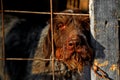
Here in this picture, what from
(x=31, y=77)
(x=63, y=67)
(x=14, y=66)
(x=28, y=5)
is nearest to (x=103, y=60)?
(x=63, y=67)

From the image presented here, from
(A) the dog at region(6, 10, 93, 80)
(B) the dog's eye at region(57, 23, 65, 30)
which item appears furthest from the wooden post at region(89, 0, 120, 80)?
(B) the dog's eye at region(57, 23, 65, 30)

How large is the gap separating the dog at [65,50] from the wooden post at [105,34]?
7 centimetres

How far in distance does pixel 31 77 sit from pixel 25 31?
24.5 inches

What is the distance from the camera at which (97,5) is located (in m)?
2.12

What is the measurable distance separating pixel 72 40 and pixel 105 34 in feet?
0.70

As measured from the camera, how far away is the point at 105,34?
7.02 ft

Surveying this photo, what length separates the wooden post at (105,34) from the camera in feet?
6.97

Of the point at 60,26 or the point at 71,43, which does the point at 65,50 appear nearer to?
the point at 71,43

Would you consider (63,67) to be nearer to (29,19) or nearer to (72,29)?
(72,29)

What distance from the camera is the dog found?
2.20m

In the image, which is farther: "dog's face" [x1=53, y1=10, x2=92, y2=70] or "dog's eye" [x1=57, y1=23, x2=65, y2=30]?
"dog's eye" [x1=57, y1=23, x2=65, y2=30]

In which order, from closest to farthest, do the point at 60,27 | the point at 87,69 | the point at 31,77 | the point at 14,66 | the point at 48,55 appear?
1. the point at 87,69
2. the point at 60,27
3. the point at 48,55
4. the point at 31,77
5. the point at 14,66

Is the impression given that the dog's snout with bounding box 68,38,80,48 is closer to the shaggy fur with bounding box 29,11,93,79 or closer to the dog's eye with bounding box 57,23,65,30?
the shaggy fur with bounding box 29,11,93,79

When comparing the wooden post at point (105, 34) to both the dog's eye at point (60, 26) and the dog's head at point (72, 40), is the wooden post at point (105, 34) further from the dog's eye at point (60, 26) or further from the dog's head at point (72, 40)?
the dog's eye at point (60, 26)
